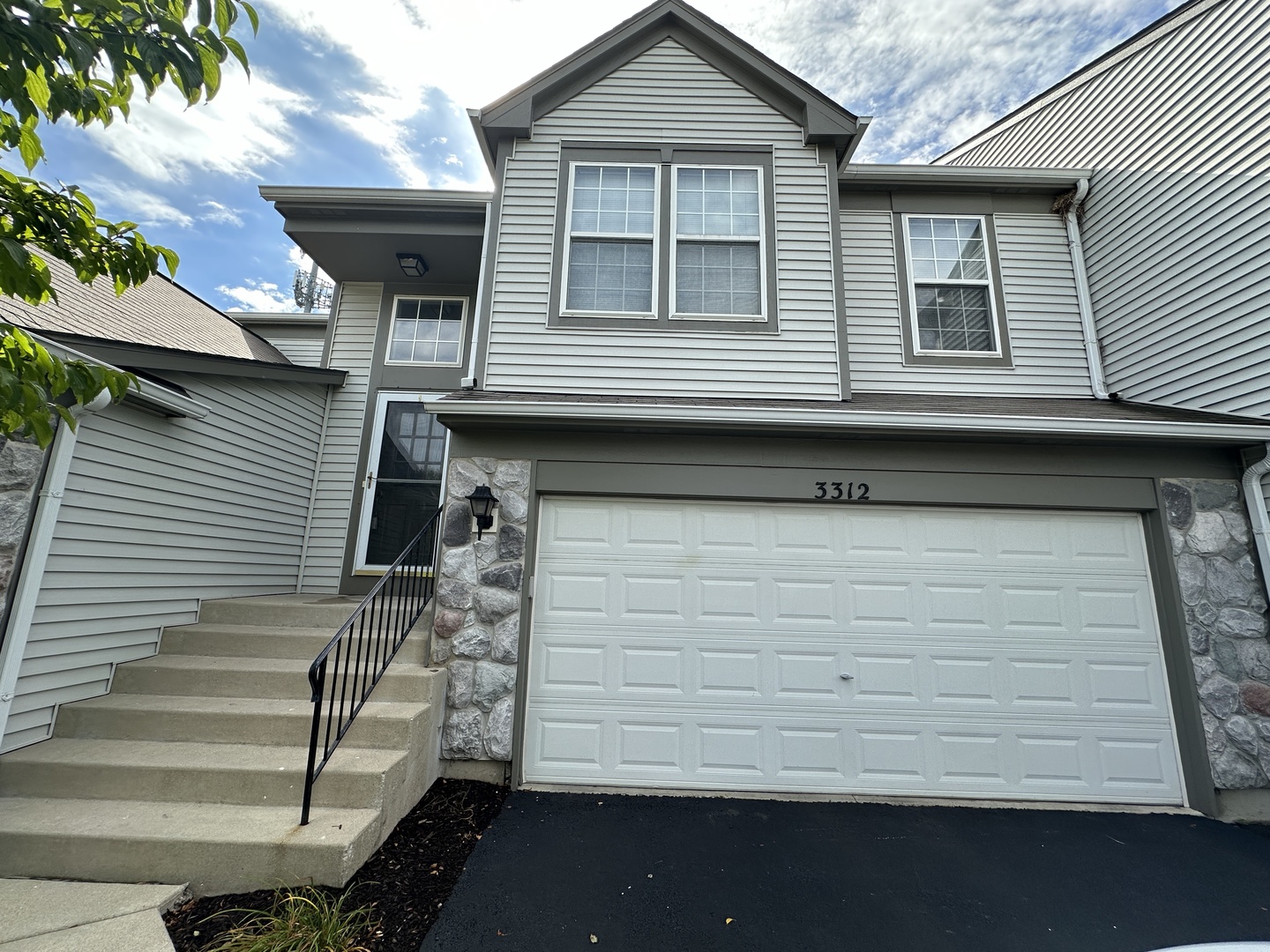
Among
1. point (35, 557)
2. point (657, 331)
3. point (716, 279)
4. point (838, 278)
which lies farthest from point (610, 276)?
point (35, 557)

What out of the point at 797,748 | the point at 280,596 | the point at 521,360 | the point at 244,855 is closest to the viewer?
the point at 244,855

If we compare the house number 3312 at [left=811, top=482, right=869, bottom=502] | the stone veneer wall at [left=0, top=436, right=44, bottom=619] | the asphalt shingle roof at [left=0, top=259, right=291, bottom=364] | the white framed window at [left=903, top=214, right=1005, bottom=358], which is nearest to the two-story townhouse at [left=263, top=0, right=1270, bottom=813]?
the house number 3312 at [left=811, top=482, right=869, bottom=502]

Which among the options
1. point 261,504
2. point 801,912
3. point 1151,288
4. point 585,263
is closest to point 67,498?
point 261,504

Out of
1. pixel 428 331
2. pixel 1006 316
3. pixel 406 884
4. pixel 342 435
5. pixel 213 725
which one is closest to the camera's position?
pixel 406 884

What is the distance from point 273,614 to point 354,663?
97cm

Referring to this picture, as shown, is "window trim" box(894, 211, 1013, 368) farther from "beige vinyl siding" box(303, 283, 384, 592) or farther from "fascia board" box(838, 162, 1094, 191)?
"beige vinyl siding" box(303, 283, 384, 592)

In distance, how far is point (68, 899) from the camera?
8.16 feet

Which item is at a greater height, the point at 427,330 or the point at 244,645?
the point at 427,330

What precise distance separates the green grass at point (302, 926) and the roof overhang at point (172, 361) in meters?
3.40

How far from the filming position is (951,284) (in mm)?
5516

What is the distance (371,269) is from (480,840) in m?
5.89

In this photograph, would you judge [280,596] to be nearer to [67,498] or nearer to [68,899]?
[67,498]

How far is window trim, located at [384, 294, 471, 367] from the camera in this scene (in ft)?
Result: 20.4

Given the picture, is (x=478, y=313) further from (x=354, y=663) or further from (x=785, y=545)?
(x=785, y=545)
